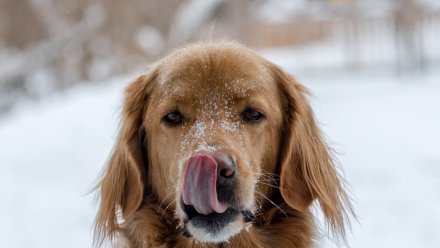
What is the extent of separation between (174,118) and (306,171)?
0.76 metres

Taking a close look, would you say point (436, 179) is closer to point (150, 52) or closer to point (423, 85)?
point (423, 85)

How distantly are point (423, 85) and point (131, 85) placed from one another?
13.3 metres

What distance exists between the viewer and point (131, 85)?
11.8 ft

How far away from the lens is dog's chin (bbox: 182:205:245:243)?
107 inches

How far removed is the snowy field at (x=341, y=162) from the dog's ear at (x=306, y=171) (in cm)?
36

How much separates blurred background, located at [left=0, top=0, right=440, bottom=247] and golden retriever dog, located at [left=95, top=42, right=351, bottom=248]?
29 centimetres

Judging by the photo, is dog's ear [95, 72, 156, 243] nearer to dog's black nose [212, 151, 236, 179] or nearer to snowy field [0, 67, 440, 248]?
snowy field [0, 67, 440, 248]

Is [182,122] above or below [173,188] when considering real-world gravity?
above

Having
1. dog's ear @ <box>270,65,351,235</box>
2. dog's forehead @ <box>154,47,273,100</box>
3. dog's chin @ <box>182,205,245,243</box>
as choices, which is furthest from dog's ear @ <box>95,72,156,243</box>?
dog's ear @ <box>270,65,351,235</box>

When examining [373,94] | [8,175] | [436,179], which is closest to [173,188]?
[436,179]

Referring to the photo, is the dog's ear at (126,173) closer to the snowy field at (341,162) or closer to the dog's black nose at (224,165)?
the snowy field at (341,162)

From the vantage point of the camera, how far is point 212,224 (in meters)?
2.73

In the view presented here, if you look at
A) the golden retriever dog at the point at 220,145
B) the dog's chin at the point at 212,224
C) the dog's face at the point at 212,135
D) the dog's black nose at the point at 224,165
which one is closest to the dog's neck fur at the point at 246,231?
the golden retriever dog at the point at 220,145

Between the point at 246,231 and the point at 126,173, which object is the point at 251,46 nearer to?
the point at 126,173
